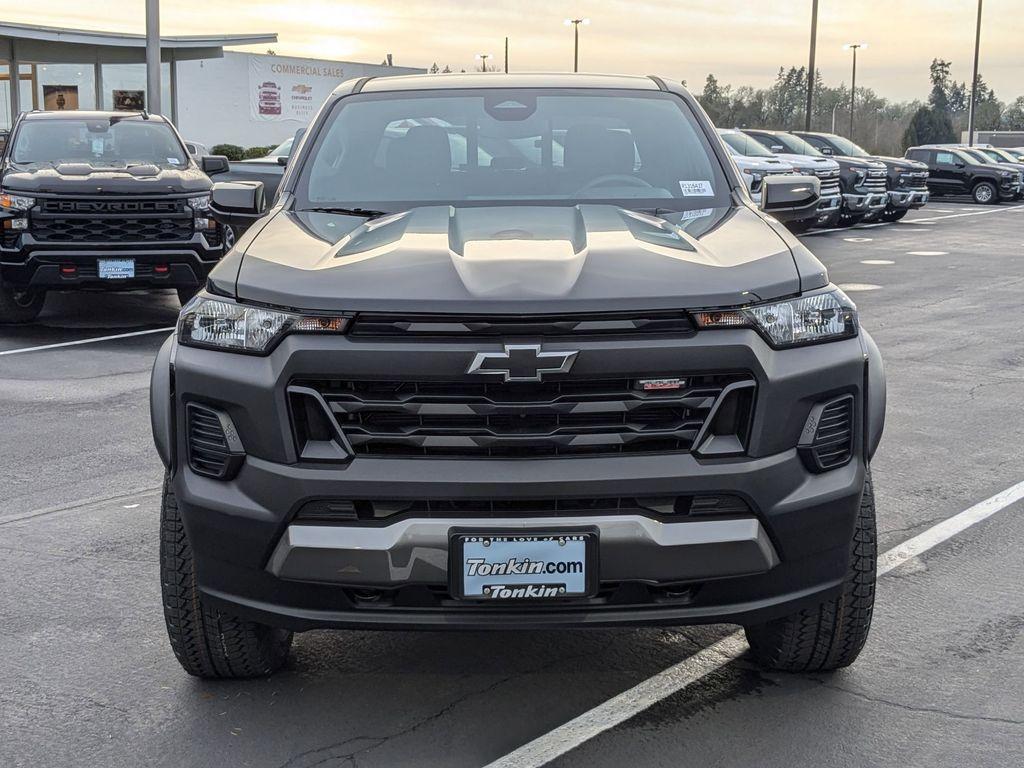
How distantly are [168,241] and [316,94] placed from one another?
162 feet

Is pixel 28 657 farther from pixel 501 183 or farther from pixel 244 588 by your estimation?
pixel 501 183

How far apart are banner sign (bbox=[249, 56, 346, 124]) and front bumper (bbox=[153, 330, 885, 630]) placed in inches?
2148

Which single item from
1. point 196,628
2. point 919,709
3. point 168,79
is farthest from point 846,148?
point 196,628

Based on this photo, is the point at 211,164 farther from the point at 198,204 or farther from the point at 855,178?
the point at 855,178

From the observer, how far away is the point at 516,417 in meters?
3.19

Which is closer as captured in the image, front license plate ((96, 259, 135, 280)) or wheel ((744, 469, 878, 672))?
wheel ((744, 469, 878, 672))

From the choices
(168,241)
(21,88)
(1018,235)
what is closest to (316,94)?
(21,88)

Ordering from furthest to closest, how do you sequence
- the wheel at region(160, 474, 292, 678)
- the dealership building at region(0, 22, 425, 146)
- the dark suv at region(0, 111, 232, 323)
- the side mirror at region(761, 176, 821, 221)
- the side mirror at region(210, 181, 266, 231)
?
the dealership building at region(0, 22, 425, 146), the dark suv at region(0, 111, 232, 323), the side mirror at region(210, 181, 266, 231), the side mirror at region(761, 176, 821, 221), the wheel at region(160, 474, 292, 678)

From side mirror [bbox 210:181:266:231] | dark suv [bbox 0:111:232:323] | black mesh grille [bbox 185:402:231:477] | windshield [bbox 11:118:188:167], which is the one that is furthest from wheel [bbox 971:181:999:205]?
black mesh grille [bbox 185:402:231:477]

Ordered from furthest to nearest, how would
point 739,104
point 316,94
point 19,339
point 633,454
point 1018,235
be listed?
point 739,104 < point 316,94 < point 1018,235 < point 19,339 < point 633,454

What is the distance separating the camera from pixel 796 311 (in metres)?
3.34

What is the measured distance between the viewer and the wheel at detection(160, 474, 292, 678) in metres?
3.63

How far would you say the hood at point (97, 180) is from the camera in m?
10.9

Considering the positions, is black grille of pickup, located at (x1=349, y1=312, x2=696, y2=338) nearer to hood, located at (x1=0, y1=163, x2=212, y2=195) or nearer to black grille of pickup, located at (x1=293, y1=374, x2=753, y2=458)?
black grille of pickup, located at (x1=293, y1=374, x2=753, y2=458)
